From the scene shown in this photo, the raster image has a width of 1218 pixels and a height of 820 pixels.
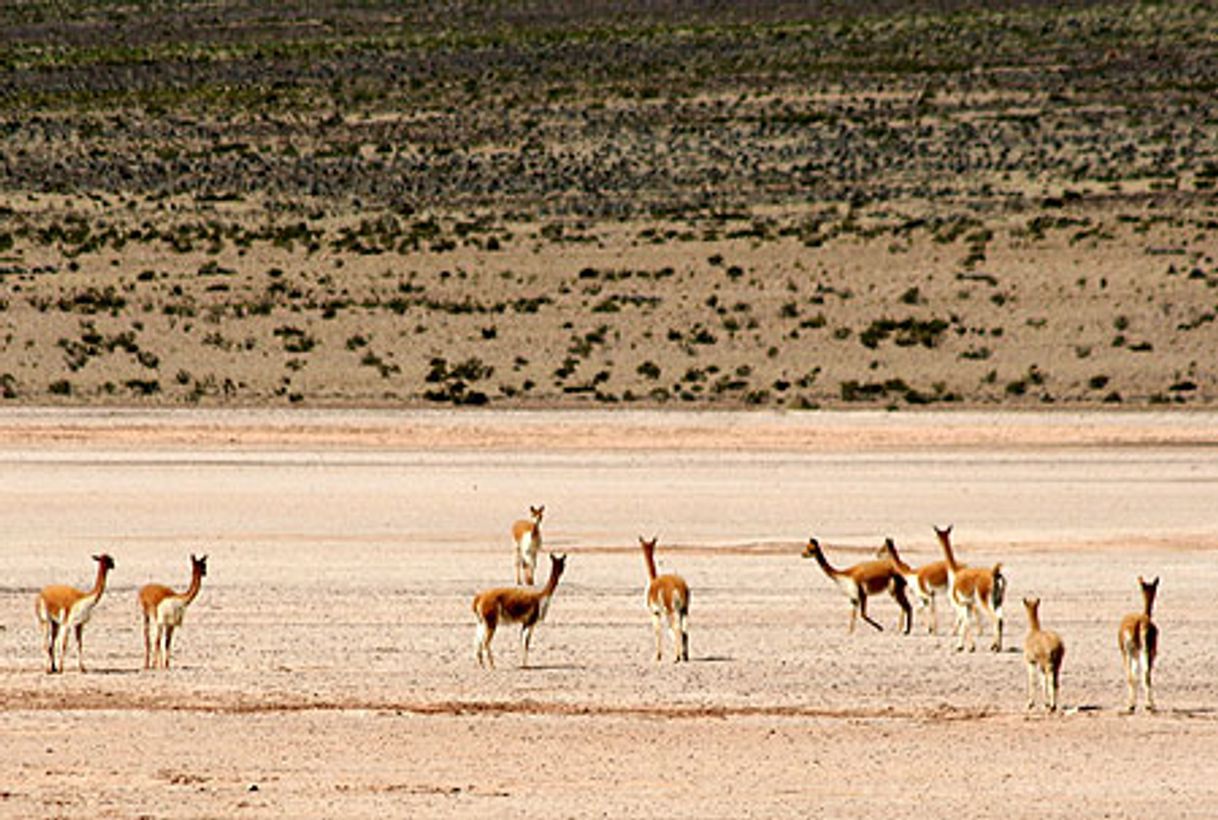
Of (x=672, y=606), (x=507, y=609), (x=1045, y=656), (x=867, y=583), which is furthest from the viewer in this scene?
(x=867, y=583)

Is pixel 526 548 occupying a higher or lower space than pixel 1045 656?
higher

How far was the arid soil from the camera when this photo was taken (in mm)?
43656

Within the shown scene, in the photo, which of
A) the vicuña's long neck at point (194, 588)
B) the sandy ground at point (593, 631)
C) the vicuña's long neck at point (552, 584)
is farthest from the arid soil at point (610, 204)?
the vicuña's long neck at point (194, 588)

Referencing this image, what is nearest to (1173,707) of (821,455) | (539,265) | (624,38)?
(821,455)

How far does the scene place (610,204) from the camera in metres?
62.7

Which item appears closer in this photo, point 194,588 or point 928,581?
point 194,588

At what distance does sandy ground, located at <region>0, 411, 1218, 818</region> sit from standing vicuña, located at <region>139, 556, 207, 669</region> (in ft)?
0.61

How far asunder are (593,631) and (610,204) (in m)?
→ 44.7

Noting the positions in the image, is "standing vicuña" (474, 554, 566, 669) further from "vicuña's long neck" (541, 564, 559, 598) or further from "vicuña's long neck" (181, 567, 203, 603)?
"vicuña's long neck" (181, 567, 203, 603)

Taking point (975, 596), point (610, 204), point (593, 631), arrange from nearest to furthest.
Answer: point (975, 596) → point (593, 631) → point (610, 204)

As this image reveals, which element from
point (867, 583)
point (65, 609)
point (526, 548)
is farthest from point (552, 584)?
point (526, 548)

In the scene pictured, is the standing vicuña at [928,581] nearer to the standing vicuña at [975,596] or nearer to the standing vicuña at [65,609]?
the standing vicuña at [975,596]

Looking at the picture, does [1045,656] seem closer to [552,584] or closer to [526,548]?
[552,584]

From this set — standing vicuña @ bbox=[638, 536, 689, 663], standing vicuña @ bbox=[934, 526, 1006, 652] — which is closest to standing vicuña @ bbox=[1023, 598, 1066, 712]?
standing vicuña @ bbox=[934, 526, 1006, 652]
